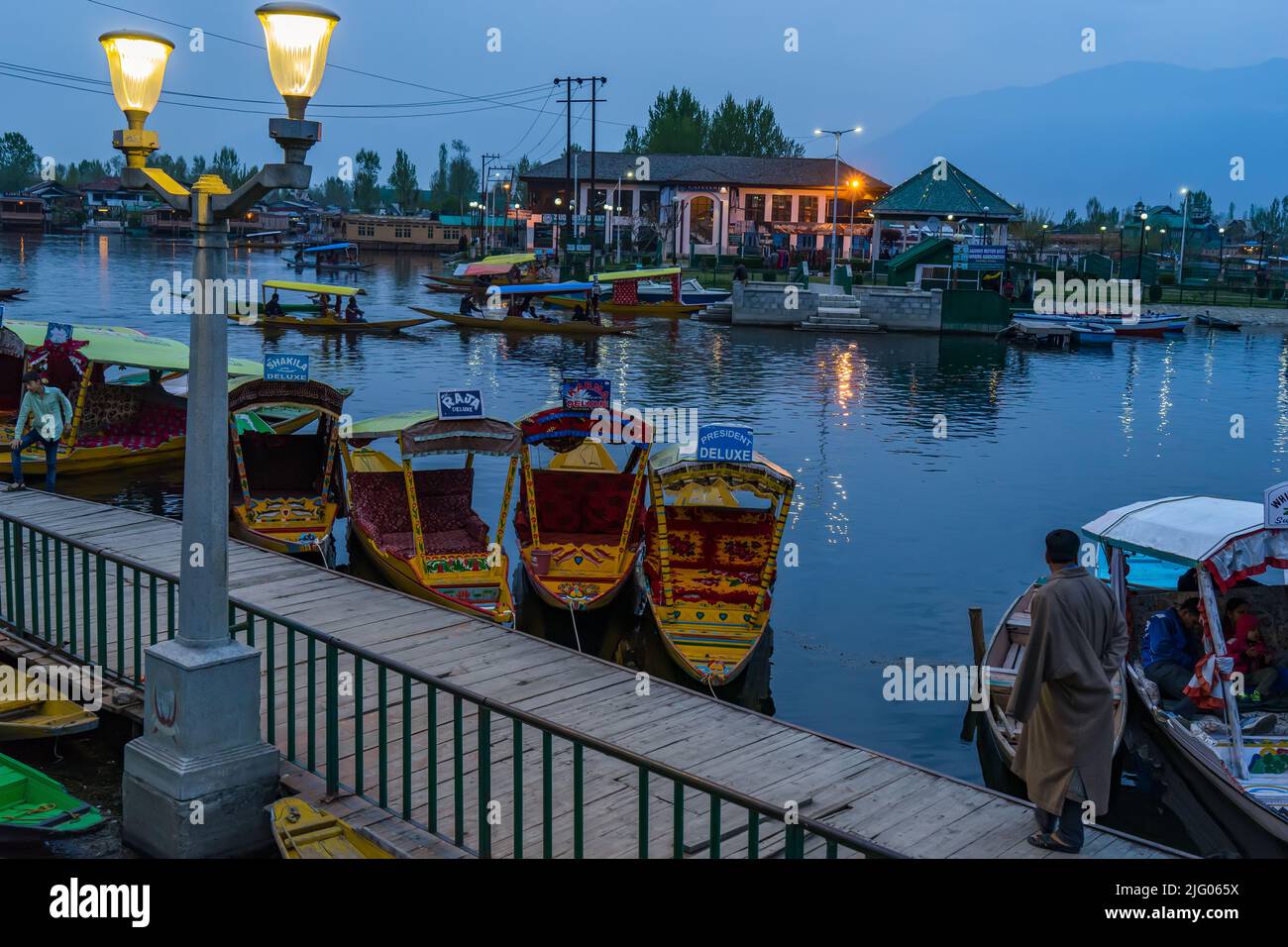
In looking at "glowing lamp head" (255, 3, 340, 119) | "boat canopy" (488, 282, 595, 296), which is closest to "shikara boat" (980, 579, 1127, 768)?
"glowing lamp head" (255, 3, 340, 119)

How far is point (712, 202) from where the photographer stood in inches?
4355

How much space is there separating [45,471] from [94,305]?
44105 mm

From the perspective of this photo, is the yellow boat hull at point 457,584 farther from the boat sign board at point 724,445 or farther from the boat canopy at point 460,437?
the boat sign board at point 724,445

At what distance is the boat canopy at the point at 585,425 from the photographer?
20.3 m

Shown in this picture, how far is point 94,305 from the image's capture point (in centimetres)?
6519

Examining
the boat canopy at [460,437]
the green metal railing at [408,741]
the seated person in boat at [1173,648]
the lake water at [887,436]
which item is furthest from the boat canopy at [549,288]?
the green metal railing at [408,741]

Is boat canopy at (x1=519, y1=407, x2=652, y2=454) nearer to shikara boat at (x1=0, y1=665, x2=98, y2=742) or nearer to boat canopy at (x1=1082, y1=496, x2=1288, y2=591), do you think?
boat canopy at (x1=1082, y1=496, x2=1288, y2=591)

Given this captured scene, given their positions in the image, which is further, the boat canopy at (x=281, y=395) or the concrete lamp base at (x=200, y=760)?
the boat canopy at (x=281, y=395)

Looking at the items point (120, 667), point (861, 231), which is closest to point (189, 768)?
point (120, 667)

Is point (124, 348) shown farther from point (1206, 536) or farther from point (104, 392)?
point (1206, 536)

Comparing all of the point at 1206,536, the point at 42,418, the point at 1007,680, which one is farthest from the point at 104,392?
the point at 1206,536

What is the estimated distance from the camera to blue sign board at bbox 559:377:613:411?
20328 mm

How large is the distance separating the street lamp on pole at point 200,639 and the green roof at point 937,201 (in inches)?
2706

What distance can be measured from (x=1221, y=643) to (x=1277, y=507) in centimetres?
150
